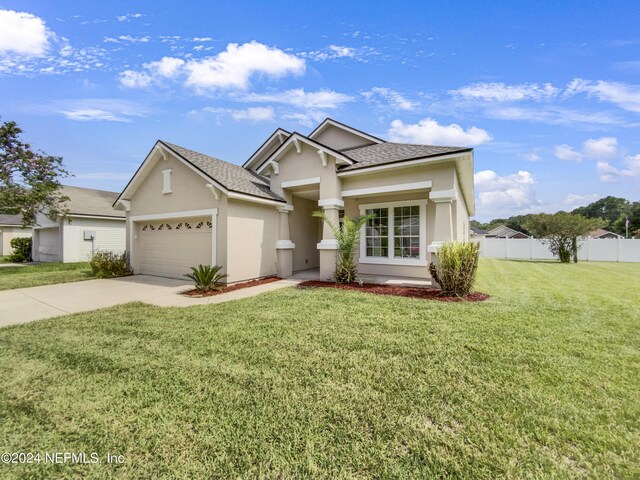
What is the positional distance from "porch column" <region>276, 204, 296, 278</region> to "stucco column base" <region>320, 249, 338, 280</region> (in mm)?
1839

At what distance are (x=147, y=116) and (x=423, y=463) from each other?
14.5m

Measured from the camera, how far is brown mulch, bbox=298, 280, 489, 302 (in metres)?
7.92

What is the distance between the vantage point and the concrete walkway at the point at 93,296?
7.22 meters

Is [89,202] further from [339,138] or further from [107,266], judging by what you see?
[339,138]

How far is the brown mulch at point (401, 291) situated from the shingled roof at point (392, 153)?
4298mm

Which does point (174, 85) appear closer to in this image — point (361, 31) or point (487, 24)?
point (361, 31)

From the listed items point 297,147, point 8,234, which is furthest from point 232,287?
point 8,234

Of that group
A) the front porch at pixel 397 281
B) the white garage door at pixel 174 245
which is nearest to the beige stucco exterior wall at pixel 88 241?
the white garage door at pixel 174 245

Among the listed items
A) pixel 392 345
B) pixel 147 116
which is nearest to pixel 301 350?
pixel 392 345

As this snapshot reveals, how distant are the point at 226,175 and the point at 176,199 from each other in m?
2.47

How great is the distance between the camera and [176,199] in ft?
38.7

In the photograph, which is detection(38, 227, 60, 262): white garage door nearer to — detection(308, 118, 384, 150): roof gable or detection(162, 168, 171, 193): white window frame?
detection(162, 168, 171, 193): white window frame

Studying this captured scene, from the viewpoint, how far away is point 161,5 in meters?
8.78

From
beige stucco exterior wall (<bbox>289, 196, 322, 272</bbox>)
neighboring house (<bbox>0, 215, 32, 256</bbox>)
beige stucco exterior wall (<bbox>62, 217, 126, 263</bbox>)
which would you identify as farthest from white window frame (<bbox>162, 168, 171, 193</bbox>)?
neighboring house (<bbox>0, 215, 32, 256</bbox>)
